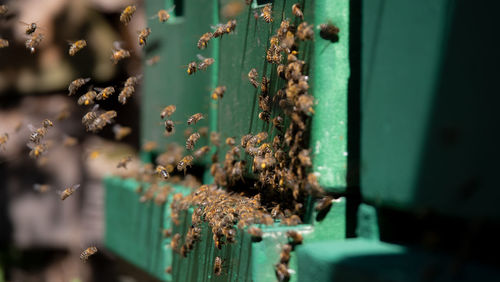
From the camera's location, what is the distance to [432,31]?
2.39m

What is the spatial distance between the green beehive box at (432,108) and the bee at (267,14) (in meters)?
0.91

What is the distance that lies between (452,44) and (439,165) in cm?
44

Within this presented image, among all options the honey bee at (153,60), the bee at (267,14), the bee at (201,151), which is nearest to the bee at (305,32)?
the bee at (267,14)

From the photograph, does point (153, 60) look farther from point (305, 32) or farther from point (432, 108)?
point (432, 108)

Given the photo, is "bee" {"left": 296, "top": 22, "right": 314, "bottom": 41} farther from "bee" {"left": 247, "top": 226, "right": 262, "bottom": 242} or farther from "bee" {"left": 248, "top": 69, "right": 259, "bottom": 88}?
"bee" {"left": 247, "top": 226, "right": 262, "bottom": 242}

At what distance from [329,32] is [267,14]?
1.71ft

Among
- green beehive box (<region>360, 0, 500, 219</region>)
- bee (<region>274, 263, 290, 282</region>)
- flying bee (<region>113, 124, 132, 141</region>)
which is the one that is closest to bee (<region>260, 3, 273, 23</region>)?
green beehive box (<region>360, 0, 500, 219</region>)

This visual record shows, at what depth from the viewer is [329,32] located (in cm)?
323

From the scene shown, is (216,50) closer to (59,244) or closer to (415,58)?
(415,58)

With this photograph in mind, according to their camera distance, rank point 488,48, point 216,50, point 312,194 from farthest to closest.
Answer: point 216,50
point 312,194
point 488,48

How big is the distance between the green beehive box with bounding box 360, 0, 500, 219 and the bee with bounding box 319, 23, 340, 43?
0.42 metres

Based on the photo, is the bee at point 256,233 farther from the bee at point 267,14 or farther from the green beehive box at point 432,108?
the bee at point 267,14

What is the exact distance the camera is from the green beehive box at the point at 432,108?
217 cm

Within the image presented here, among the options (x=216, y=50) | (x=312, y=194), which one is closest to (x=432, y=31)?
(x=312, y=194)
